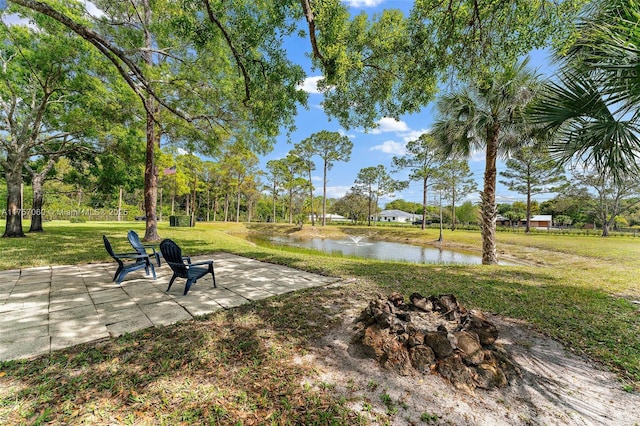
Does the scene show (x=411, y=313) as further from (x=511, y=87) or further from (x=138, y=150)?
(x=138, y=150)

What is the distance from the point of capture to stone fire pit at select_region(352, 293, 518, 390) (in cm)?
198

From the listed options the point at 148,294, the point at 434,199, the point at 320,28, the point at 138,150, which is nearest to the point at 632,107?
the point at 320,28

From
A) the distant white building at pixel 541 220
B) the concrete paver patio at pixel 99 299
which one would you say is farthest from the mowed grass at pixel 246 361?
the distant white building at pixel 541 220

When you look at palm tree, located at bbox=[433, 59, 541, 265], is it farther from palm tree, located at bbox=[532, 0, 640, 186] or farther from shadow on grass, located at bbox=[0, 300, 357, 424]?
shadow on grass, located at bbox=[0, 300, 357, 424]

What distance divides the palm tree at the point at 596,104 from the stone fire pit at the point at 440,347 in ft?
10.6

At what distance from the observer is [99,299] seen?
3516 millimetres

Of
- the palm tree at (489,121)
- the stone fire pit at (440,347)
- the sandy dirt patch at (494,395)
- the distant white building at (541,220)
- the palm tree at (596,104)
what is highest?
the palm tree at (489,121)

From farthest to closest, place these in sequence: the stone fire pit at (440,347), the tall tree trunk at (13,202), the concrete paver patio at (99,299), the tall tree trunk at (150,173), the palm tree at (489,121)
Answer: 1. the tall tree trunk at (150,173)
2. the tall tree trunk at (13,202)
3. the palm tree at (489,121)
4. the concrete paver patio at (99,299)
5. the stone fire pit at (440,347)

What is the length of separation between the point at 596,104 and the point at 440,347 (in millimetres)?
4126

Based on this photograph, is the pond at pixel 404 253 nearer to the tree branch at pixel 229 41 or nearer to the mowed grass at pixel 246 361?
the mowed grass at pixel 246 361

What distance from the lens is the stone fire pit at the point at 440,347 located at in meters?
1.98

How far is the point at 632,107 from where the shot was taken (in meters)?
3.09

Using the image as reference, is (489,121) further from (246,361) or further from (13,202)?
(13,202)

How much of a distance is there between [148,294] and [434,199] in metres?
23.7
